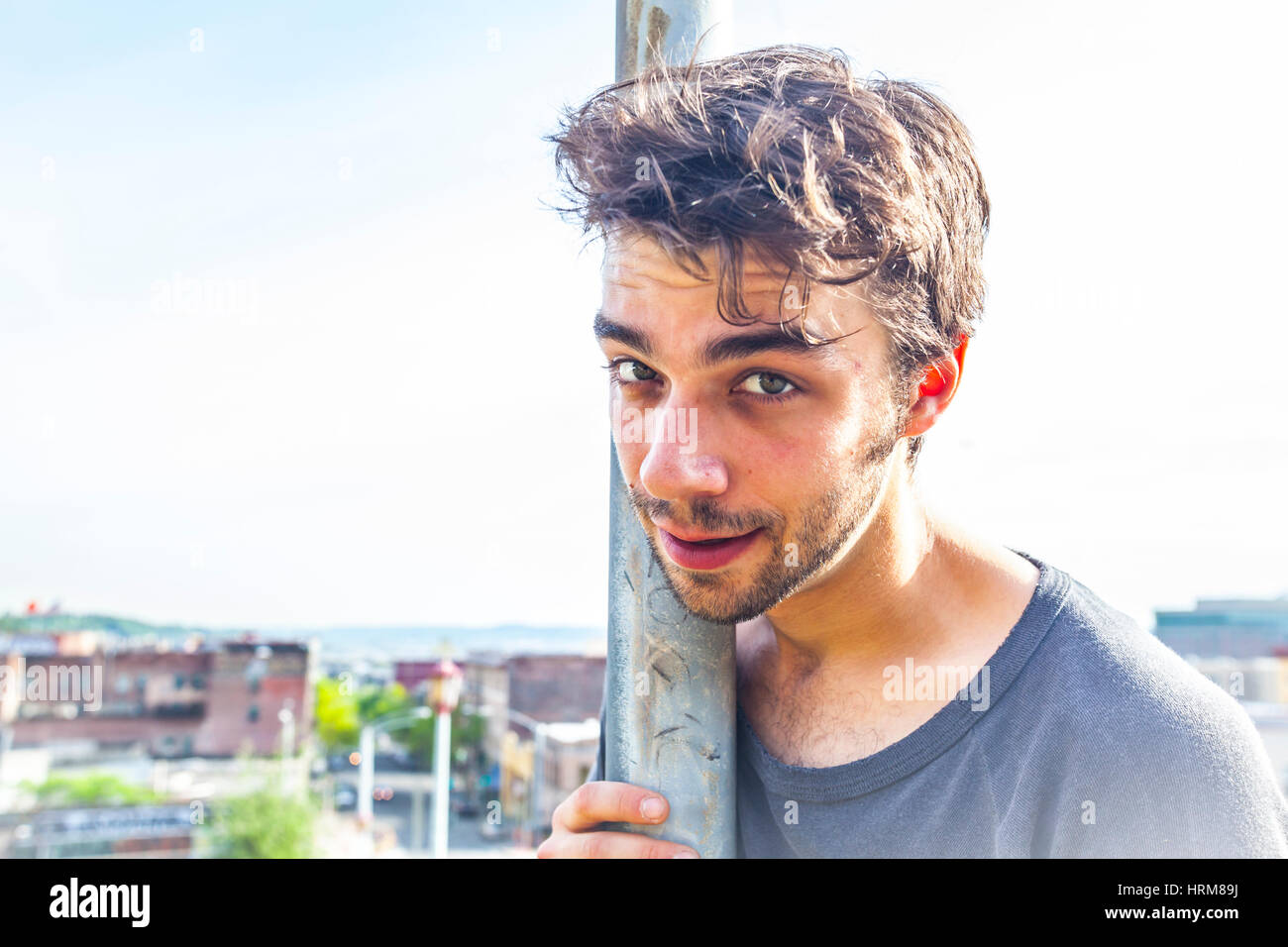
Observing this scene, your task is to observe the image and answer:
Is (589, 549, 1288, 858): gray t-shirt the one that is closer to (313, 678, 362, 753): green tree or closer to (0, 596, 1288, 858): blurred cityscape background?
(0, 596, 1288, 858): blurred cityscape background

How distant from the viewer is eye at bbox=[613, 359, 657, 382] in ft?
5.93

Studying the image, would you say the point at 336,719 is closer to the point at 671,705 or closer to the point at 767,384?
the point at 671,705

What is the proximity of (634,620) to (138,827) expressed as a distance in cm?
4710

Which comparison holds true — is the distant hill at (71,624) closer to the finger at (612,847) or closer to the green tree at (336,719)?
the green tree at (336,719)

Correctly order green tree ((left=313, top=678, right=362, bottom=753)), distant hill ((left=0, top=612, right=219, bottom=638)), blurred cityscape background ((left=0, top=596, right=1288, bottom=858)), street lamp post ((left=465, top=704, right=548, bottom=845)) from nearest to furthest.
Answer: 1. street lamp post ((left=465, top=704, right=548, bottom=845))
2. blurred cityscape background ((left=0, top=596, right=1288, bottom=858))
3. distant hill ((left=0, top=612, right=219, bottom=638))
4. green tree ((left=313, top=678, right=362, bottom=753))

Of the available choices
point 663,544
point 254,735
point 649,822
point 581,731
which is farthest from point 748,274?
point 254,735

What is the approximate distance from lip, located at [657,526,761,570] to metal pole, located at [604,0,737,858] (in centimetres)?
8

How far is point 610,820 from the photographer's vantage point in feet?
5.81

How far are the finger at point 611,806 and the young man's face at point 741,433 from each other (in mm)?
337

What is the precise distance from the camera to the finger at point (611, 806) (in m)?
1.70

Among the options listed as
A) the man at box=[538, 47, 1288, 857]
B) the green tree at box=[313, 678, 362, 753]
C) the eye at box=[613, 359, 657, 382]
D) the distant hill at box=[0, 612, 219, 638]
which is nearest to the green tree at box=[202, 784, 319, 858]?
the distant hill at box=[0, 612, 219, 638]

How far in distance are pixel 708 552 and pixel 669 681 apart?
0.24m

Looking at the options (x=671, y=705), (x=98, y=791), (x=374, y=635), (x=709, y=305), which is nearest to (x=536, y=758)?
(x=98, y=791)

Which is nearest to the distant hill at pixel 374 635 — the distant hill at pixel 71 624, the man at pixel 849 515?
the distant hill at pixel 71 624
